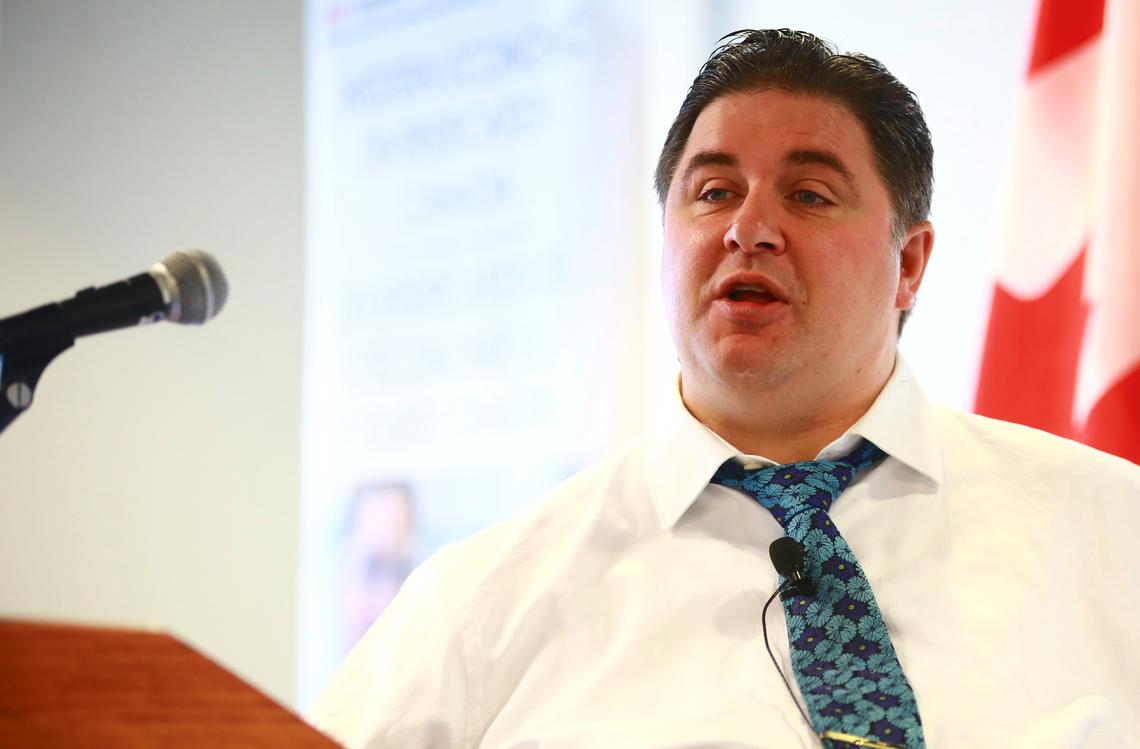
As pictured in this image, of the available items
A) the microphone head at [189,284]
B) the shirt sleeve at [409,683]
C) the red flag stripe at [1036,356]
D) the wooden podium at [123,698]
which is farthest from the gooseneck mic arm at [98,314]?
the red flag stripe at [1036,356]

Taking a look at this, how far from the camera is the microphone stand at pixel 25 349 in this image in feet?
3.07

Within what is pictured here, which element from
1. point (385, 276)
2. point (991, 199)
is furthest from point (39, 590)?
point (991, 199)

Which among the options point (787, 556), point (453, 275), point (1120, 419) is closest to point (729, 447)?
point (787, 556)

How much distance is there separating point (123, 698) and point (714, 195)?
1.12 metres

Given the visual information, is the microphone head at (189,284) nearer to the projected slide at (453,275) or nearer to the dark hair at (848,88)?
the dark hair at (848,88)

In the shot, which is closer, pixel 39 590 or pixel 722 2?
pixel 722 2

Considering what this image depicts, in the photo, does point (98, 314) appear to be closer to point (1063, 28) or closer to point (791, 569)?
point (791, 569)

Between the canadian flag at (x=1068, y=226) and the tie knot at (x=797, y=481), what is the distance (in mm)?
513

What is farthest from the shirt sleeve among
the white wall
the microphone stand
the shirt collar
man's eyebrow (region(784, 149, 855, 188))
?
the white wall

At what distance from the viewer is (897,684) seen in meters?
1.22

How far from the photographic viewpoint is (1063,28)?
193 centimetres

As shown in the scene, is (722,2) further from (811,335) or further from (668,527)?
(668,527)

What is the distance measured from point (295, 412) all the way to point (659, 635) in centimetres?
Answer: 199

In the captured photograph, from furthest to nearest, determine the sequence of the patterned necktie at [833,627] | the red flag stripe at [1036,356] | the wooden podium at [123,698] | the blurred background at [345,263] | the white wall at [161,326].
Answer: the white wall at [161,326] → the blurred background at [345,263] → the red flag stripe at [1036,356] → the patterned necktie at [833,627] → the wooden podium at [123,698]
